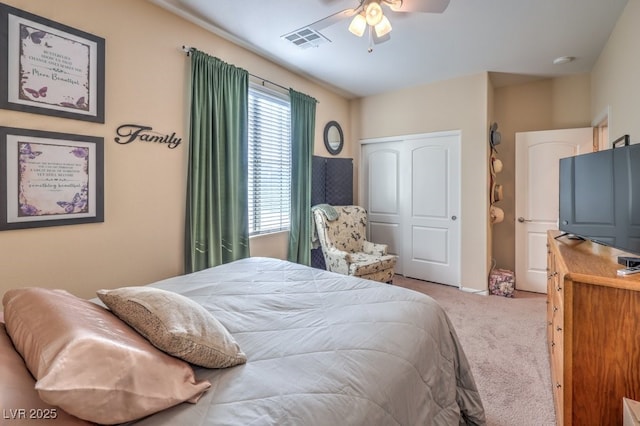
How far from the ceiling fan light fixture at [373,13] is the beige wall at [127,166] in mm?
1504

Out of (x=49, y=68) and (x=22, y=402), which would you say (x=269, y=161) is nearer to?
(x=49, y=68)

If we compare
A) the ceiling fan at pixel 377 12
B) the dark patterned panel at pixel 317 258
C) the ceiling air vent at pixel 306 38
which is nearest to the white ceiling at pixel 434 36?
the ceiling air vent at pixel 306 38

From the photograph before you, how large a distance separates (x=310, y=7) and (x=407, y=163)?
2543 mm

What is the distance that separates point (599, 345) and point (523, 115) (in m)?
3.74

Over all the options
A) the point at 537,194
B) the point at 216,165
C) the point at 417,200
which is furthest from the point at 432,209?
the point at 216,165

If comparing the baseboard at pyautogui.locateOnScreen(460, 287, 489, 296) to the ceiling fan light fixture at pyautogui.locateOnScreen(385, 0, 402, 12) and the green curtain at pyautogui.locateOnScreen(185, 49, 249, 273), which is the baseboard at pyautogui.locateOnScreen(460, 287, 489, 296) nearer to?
the green curtain at pyautogui.locateOnScreen(185, 49, 249, 273)

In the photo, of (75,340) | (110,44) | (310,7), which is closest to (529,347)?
(75,340)

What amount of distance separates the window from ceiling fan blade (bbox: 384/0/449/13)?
170 cm

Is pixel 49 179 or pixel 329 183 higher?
pixel 329 183

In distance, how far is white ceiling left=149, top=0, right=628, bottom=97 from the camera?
7.86 feet

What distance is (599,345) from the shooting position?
47.9 inches

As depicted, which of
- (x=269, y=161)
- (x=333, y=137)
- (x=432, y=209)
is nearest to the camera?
(x=269, y=161)

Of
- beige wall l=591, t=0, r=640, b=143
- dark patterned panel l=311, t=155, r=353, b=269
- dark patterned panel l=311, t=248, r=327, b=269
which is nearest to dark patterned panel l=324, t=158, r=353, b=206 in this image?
dark patterned panel l=311, t=155, r=353, b=269

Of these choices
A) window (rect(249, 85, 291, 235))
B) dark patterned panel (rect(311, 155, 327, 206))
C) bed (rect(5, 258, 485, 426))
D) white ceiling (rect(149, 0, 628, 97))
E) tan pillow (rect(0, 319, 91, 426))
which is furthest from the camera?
dark patterned panel (rect(311, 155, 327, 206))
